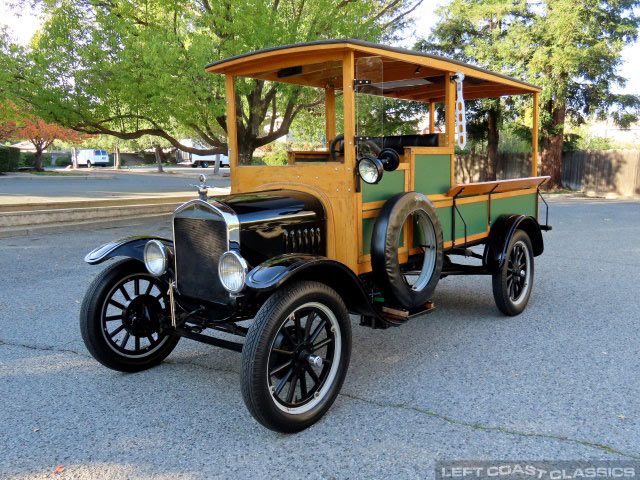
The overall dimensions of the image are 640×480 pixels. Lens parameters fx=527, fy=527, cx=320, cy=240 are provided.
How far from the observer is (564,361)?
3971mm

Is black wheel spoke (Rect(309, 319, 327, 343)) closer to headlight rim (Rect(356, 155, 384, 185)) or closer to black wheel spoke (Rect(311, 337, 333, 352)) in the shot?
black wheel spoke (Rect(311, 337, 333, 352))

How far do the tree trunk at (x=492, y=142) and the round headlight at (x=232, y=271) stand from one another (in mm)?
18311

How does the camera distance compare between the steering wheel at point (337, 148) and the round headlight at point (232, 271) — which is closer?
Answer: the round headlight at point (232, 271)

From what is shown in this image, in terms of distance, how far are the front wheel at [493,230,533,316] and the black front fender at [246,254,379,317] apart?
1907 mm

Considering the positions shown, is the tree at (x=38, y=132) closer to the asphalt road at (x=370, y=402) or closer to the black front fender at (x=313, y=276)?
the asphalt road at (x=370, y=402)

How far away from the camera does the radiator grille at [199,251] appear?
341cm

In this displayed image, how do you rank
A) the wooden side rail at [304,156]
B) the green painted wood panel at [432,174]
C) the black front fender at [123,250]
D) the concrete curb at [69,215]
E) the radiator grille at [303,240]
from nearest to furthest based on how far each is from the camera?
the radiator grille at [303,240]
the black front fender at [123,250]
the green painted wood panel at [432,174]
the wooden side rail at [304,156]
the concrete curb at [69,215]

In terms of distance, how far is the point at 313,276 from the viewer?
324cm

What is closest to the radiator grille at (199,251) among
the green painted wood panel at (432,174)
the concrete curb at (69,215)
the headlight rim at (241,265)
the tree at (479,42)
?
the headlight rim at (241,265)

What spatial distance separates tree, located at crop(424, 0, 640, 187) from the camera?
18.3m

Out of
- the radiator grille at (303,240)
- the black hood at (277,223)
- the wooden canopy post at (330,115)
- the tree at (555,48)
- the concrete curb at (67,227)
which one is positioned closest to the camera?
the black hood at (277,223)

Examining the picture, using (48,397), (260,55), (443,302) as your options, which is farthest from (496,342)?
(48,397)

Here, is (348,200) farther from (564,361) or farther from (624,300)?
(624,300)

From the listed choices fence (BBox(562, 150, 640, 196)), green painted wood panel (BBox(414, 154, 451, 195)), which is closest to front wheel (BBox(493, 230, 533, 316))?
green painted wood panel (BBox(414, 154, 451, 195))
